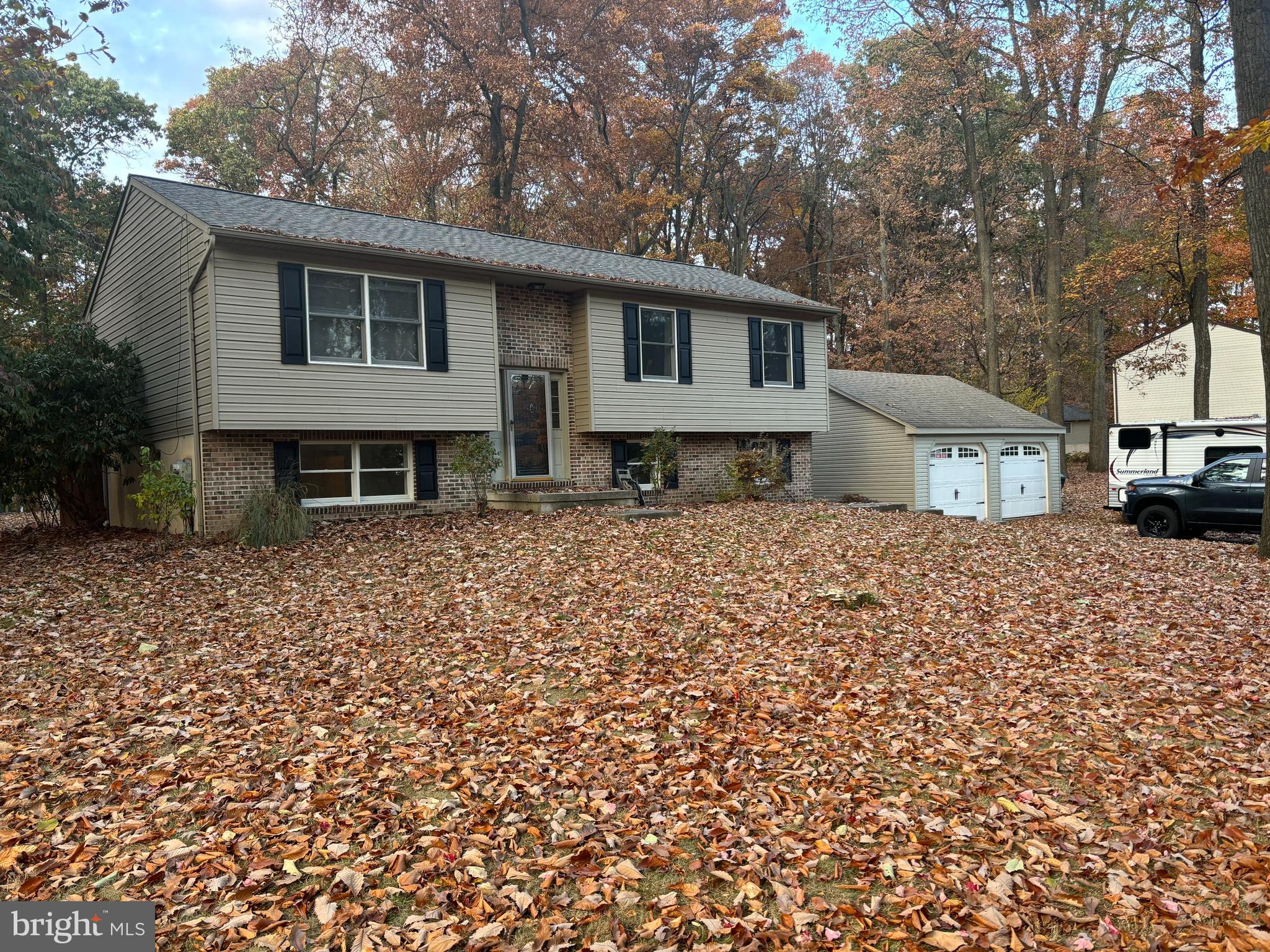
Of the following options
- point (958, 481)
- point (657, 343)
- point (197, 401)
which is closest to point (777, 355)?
point (657, 343)

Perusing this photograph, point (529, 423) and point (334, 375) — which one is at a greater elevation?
point (334, 375)

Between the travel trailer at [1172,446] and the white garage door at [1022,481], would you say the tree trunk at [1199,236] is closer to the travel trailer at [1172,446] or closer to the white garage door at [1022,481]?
the travel trailer at [1172,446]

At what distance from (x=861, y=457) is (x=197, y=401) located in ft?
48.0

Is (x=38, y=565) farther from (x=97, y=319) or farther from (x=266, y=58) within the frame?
(x=266, y=58)

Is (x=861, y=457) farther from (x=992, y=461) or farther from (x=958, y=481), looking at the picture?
(x=992, y=461)

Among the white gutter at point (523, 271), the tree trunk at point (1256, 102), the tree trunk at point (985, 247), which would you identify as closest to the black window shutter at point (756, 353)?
the white gutter at point (523, 271)

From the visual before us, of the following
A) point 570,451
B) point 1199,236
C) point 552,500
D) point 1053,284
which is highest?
point 1053,284

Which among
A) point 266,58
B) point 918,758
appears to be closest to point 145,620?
point 918,758

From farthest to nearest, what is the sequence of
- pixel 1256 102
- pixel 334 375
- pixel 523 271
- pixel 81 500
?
pixel 81 500
pixel 523 271
pixel 334 375
pixel 1256 102

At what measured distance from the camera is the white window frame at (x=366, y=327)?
38.5 ft

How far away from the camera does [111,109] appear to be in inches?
859

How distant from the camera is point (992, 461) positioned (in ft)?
66.8

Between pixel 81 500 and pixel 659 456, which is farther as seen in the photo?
pixel 659 456

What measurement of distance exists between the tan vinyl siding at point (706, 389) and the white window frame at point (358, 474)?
3519mm
